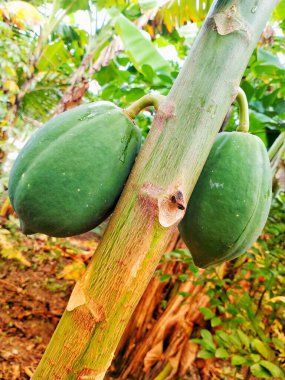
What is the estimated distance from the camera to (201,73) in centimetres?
51

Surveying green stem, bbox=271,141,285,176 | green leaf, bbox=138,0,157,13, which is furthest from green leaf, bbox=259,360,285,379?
green leaf, bbox=138,0,157,13

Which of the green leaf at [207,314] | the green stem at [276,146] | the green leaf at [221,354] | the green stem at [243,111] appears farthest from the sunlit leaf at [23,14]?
the green stem at [243,111]

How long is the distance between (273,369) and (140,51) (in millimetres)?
2146

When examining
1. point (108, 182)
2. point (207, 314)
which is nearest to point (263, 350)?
point (207, 314)

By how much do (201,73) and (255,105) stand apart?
5.64ft

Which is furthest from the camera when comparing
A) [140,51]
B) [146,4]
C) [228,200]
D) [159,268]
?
[146,4]

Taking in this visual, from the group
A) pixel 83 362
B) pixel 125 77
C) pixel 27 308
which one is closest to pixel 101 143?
pixel 83 362

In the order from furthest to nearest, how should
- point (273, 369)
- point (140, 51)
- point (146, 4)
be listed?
point (146, 4) → point (140, 51) → point (273, 369)

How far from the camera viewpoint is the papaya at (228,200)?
1.91 ft

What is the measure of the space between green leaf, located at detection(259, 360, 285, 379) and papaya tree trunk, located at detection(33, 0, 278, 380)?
1.07 m

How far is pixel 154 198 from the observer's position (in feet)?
1.53

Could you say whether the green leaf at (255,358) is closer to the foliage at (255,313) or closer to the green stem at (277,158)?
the foliage at (255,313)

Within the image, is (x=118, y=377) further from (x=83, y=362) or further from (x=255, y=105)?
(x=83, y=362)

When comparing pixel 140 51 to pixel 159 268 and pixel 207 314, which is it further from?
pixel 207 314
